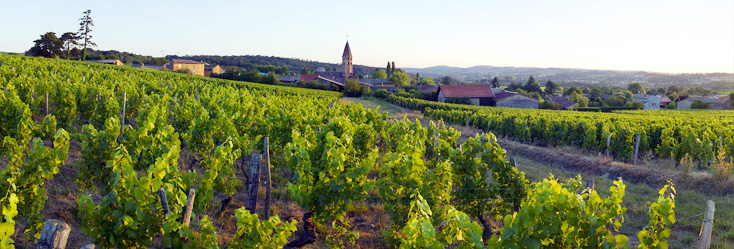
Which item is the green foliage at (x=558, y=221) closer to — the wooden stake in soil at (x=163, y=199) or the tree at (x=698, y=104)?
the wooden stake in soil at (x=163, y=199)

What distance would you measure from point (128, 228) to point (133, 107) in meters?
9.71

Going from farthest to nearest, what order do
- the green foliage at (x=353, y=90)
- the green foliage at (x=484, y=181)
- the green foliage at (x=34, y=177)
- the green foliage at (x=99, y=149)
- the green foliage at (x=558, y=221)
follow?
the green foliage at (x=353, y=90), the green foliage at (x=484, y=181), the green foliage at (x=99, y=149), the green foliage at (x=34, y=177), the green foliage at (x=558, y=221)

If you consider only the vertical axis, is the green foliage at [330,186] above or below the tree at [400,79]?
below

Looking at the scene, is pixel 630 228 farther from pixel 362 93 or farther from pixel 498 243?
pixel 362 93

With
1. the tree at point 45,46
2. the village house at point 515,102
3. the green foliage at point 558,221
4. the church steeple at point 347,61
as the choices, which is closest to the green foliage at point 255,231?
the green foliage at point 558,221

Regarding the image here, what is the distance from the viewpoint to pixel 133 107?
1260 cm

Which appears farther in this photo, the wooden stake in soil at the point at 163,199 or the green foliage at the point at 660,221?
the wooden stake in soil at the point at 163,199

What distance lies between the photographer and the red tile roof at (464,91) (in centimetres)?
5319

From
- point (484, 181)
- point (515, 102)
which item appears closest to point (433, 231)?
point (484, 181)

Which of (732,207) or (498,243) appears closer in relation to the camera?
(498,243)

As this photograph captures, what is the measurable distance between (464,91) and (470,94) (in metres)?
0.86

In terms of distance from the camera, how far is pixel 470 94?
54.2 meters

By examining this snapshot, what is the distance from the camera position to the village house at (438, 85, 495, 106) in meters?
53.1

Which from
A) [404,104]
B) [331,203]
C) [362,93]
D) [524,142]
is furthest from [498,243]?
[362,93]
